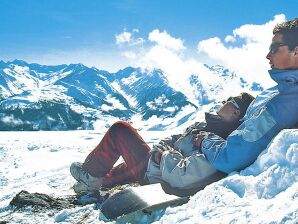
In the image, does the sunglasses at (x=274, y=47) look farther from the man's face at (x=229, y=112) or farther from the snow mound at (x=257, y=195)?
the man's face at (x=229, y=112)

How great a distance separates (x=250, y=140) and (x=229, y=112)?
1478 millimetres

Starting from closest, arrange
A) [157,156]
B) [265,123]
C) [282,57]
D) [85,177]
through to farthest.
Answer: [265,123] < [282,57] < [157,156] < [85,177]

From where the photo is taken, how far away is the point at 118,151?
7578 millimetres

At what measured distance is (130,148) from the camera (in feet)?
24.5

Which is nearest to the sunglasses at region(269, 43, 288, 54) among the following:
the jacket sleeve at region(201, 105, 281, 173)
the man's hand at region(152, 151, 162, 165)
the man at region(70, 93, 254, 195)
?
the jacket sleeve at region(201, 105, 281, 173)

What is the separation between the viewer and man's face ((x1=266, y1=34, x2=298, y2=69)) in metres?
5.41

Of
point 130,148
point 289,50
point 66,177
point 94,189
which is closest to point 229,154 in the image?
point 289,50

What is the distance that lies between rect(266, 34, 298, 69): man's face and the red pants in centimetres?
308

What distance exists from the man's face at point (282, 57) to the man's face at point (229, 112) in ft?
4.38

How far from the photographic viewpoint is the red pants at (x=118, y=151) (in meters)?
7.44

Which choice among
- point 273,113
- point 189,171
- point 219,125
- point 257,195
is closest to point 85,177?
point 189,171

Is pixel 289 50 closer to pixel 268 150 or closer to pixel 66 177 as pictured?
pixel 268 150

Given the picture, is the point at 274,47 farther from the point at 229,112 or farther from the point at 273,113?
the point at 229,112

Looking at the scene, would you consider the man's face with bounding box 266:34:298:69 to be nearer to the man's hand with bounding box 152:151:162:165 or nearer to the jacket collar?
the jacket collar
